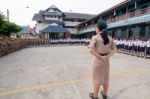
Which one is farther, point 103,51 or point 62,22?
point 62,22

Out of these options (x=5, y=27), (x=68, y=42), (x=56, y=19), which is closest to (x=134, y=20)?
(x=5, y=27)

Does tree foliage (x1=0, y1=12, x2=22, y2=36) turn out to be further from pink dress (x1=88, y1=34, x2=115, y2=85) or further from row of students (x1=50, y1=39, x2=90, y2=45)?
pink dress (x1=88, y1=34, x2=115, y2=85)

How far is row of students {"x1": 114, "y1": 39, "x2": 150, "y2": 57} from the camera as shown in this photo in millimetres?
16167

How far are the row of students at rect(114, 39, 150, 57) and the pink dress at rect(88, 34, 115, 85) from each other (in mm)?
12129

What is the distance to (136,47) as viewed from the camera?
1792 cm

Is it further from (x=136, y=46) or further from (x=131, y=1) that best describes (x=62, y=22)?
(x=136, y=46)

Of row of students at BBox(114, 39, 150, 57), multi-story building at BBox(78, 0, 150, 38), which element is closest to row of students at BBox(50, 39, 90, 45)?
multi-story building at BBox(78, 0, 150, 38)

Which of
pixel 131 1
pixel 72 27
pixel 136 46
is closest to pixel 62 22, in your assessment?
pixel 72 27

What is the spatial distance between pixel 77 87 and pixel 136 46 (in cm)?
1288

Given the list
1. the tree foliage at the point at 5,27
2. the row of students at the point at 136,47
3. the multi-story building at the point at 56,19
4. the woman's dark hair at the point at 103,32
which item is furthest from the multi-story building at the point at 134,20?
the multi-story building at the point at 56,19

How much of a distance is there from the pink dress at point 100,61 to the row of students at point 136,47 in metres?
Answer: 12.1

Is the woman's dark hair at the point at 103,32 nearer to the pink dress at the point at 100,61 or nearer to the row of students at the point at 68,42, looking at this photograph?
the pink dress at the point at 100,61

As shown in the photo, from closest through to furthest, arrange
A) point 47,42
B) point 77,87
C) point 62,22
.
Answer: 1. point 77,87
2. point 47,42
3. point 62,22

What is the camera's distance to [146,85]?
6.45 m
